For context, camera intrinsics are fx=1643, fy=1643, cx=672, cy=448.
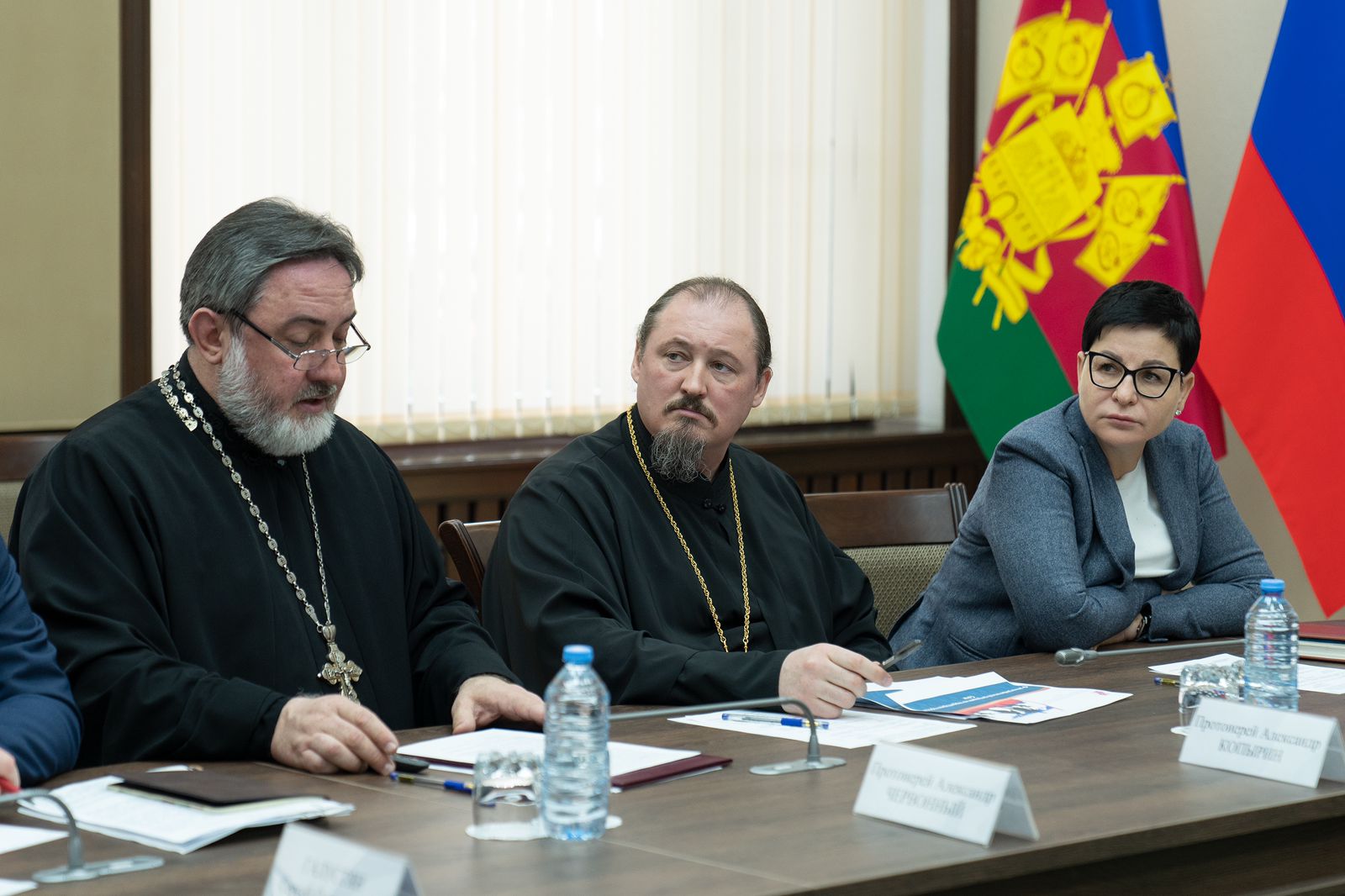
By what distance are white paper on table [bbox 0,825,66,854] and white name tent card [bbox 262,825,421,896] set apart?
1.11ft

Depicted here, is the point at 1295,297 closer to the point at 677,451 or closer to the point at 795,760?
the point at 677,451

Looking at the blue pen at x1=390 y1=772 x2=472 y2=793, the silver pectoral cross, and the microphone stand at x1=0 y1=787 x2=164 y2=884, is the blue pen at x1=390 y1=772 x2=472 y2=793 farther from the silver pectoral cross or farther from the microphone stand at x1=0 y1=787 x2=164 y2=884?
the silver pectoral cross

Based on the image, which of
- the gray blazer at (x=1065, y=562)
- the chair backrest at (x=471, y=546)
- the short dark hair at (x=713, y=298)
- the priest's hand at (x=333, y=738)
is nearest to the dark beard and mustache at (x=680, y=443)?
the short dark hair at (x=713, y=298)

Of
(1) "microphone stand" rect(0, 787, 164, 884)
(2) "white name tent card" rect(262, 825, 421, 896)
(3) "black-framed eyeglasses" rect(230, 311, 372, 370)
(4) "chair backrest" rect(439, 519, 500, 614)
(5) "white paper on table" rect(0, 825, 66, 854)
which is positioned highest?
(3) "black-framed eyeglasses" rect(230, 311, 372, 370)

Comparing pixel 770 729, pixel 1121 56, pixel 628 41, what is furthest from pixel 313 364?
pixel 1121 56

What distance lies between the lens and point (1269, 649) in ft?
8.17

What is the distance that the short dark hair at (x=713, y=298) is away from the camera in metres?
3.16

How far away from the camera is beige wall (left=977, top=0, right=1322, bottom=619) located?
197 inches

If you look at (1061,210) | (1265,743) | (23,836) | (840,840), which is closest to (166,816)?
(23,836)

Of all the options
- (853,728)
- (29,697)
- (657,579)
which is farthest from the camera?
(657,579)

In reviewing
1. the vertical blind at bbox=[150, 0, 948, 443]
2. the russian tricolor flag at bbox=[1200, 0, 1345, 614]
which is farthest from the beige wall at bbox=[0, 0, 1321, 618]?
the russian tricolor flag at bbox=[1200, 0, 1345, 614]

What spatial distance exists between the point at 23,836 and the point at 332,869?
47 centimetres

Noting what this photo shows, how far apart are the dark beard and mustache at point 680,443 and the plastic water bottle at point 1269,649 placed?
1041mm

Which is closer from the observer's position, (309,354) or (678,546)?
(309,354)
